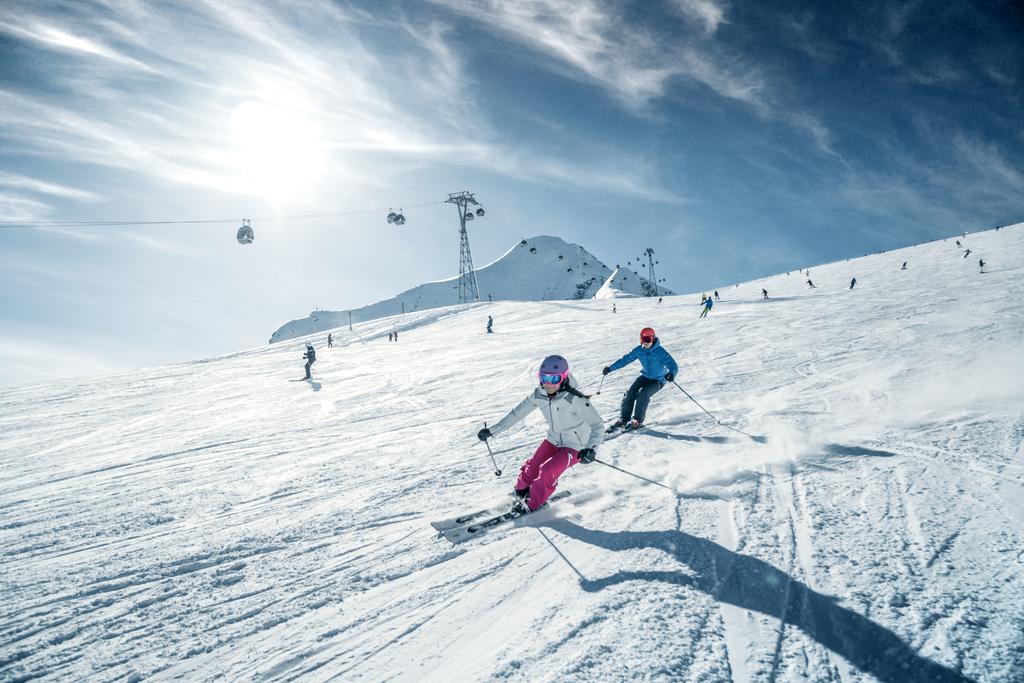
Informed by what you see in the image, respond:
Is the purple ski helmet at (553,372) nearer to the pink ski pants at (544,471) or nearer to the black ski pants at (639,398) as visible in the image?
the pink ski pants at (544,471)

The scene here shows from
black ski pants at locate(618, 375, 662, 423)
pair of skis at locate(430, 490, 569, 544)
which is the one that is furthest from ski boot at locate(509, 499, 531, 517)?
black ski pants at locate(618, 375, 662, 423)

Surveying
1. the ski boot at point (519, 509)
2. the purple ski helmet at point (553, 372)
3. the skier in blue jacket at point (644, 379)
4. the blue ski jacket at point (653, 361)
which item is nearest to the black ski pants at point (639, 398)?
the skier in blue jacket at point (644, 379)

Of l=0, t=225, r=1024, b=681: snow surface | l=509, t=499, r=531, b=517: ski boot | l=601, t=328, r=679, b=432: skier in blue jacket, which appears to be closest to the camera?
l=0, t=225, r=1024, b=681: snow surface

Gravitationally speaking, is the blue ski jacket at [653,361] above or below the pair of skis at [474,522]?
above

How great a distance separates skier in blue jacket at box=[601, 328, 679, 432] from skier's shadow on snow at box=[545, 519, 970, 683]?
13.0 ft

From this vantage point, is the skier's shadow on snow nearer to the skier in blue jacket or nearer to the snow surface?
the snow surface

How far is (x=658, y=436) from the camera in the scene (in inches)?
289

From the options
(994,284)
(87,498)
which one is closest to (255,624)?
(87,498)

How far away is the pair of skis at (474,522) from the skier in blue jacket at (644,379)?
3.43 metres

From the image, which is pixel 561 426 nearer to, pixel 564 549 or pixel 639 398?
pixel 564 549

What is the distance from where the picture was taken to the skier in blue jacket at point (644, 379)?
312 inches

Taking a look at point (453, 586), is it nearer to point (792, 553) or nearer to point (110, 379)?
point (792, 553)

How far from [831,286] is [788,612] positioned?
1580 inches

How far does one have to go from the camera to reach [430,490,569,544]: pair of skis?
4.32 meters
